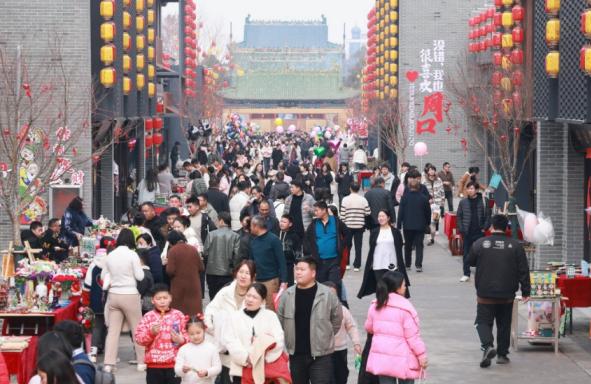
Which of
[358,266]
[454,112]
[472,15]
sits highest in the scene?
[472,15]

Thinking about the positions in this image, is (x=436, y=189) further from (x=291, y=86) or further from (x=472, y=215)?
(x=291, y=86)

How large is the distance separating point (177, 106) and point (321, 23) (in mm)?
117397

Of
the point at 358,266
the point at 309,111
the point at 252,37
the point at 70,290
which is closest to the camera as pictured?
the point at 70,290

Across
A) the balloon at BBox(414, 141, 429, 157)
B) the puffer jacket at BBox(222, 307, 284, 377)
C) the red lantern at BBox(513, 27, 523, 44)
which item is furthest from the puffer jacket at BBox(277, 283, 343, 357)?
the balloon at BBox(414, 141, 429, 157)

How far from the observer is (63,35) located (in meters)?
25.6

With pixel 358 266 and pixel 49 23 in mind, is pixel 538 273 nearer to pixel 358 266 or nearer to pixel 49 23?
pixel 358 266

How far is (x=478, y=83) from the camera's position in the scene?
126 feet

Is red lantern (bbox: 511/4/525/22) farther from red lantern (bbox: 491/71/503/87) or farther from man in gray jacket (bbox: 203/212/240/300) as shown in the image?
man in gray jacket (bbox: 203/212/240/300)

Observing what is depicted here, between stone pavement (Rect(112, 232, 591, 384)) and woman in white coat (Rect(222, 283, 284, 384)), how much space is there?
11.3ft

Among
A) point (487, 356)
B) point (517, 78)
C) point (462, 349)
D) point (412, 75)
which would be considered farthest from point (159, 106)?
point (487, 356)

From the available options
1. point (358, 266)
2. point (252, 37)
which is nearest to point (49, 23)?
point (358, 266)

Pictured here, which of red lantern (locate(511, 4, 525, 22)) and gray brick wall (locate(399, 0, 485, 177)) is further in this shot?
gray brick wall (locate(399, 0, 485, 177))

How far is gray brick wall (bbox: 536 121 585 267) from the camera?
69.2 ft

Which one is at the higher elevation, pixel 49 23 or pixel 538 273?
pixel 49 23
